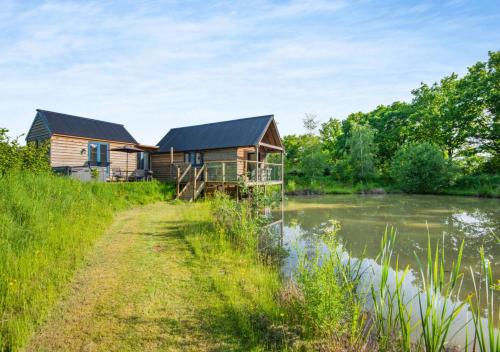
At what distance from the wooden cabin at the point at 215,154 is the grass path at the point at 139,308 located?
10.0 m

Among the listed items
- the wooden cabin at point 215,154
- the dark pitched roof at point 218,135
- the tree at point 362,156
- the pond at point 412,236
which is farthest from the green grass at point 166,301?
the tree at point 362,156

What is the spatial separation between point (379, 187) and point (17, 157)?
3400cm

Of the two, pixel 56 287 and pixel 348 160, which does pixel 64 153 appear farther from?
pixel 348 160

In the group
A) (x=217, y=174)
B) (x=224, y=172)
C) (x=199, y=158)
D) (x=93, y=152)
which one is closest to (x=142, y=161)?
(x=93, y=152)

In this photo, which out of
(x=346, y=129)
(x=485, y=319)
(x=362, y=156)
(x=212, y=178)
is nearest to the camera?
(x=485, y=319)

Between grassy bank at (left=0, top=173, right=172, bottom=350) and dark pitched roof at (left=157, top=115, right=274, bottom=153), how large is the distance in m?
10.3

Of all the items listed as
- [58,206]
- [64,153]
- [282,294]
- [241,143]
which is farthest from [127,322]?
[64,153]

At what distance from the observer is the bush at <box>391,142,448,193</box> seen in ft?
93.9

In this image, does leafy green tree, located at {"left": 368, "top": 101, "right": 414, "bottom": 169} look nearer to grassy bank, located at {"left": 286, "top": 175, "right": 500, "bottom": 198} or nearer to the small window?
grassy bank, located at {"left": 286, "top": 175, "right": 500, "bottom": 198}

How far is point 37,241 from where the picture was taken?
18.0ft

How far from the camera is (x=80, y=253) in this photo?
5762mm

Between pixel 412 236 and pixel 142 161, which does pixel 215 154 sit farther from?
pixel 412 236

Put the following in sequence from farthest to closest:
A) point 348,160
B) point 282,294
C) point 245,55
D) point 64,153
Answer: point 348,160, point 64,153, point 245,55, point 282,294

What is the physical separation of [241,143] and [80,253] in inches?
546
